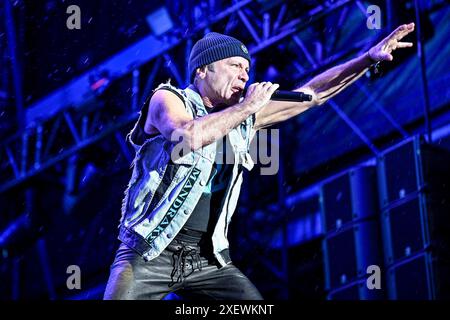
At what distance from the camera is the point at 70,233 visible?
8.07 metres

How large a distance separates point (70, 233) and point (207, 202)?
199 inches

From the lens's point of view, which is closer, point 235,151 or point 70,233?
point 235,151

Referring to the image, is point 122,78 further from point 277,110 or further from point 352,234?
point 277,110

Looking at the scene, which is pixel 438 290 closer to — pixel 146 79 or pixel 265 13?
pixel 265 13

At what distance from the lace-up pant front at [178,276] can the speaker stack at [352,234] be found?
2.73 metres

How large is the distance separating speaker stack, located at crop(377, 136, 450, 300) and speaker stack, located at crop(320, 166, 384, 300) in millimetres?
124

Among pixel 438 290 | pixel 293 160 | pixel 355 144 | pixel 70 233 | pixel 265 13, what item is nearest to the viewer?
pixel 438 290

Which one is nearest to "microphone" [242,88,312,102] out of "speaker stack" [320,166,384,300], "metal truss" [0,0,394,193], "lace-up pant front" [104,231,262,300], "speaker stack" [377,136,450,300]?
"lace-up pant front" [104,231,262,300]

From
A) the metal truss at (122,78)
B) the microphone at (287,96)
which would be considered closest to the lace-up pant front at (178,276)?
the microphone at (287,96)

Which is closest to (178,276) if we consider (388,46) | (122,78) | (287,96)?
(287,96)

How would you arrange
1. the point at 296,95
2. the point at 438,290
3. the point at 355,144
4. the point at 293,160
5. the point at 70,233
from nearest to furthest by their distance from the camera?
the point at 296,95, the point at 438,290, the point at 355,144, the point at 293,160, the point at 70,233

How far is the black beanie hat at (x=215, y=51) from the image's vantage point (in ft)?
11.7

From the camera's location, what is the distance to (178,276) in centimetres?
315

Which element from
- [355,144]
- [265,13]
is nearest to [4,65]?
[265,13]
